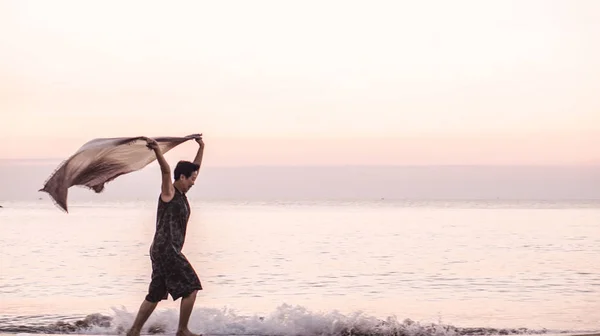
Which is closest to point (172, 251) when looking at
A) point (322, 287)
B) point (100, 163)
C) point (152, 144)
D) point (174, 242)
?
point (174, 242)

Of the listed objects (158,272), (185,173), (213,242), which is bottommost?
(213,242)

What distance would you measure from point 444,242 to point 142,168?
2751cm

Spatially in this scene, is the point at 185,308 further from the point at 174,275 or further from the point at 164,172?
the point at 164,172

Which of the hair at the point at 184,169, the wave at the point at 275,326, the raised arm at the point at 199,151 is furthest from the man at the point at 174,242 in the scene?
the wave at the point at 275,326

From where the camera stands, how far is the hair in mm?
8773

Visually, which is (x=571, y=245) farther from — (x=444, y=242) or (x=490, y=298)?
(x=490, y=298)

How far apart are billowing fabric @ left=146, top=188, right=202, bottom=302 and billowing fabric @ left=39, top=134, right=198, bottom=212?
0.68 meters

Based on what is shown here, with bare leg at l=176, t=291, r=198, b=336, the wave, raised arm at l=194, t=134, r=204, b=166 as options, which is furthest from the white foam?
raised arm at l=194, t=134, r=204, b=166

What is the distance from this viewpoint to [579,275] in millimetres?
22047

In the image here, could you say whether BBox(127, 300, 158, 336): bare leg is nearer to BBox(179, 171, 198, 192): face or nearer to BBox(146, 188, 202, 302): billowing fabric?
BBox(146, 188, 202, 302): billowing fabric

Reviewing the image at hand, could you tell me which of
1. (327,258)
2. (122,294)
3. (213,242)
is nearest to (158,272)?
(122,294)

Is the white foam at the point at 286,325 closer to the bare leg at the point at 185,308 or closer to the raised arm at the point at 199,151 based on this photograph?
the bare leg at the point at 185,308

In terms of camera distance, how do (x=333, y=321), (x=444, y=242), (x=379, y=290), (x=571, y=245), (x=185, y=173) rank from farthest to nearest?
(x=444, y=242) → (x=571, y=245) → (x=379, y=290) → (x=333, y=321) → (x=185, y=173)

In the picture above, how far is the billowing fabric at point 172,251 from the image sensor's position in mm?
8742
